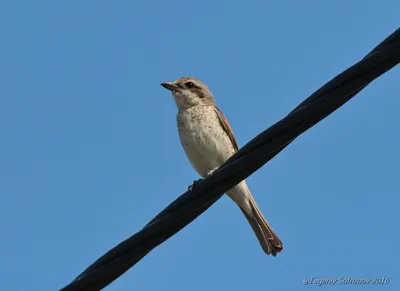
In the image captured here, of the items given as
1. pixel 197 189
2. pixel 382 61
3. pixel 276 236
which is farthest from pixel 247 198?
pixel 382 61

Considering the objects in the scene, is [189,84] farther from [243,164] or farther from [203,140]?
[243,164]

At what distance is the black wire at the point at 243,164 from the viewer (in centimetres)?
512

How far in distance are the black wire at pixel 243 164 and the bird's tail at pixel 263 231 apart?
523 cm

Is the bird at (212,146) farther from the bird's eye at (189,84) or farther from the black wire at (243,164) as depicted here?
the black wire at (243,164)

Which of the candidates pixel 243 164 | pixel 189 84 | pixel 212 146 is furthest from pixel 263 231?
pixel 243 164

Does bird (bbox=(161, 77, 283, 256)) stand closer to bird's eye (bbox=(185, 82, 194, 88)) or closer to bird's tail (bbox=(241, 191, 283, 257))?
bird's tail (bbox=(241, 191, 283, 257))

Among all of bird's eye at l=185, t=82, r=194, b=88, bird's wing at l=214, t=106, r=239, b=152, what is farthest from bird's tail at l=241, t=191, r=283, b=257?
bird's eye at l=185, t=82, r=194, b=88

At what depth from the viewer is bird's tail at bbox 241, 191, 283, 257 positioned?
10.8 metres

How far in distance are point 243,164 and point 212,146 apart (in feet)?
16.4

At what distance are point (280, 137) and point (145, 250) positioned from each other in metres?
1.22

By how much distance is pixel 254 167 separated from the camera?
18.4 ft

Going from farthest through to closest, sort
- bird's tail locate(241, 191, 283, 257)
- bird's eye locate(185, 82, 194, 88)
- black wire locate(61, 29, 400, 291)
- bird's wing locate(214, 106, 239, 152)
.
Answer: bird's eye locate(185, 82, 194, 88), bird's wing locate(214, 106, 239, 152), bird's tail locate(241, 191, 283, 257), black wire locate(61, 29, 400, 291)

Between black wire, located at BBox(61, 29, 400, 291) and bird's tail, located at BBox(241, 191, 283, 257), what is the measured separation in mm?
5232

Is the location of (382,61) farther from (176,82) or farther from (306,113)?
(176,82)
